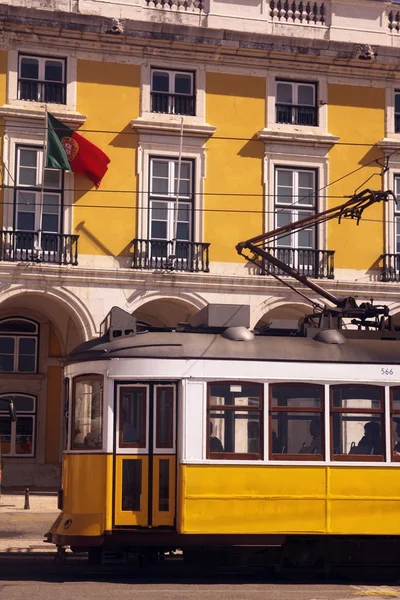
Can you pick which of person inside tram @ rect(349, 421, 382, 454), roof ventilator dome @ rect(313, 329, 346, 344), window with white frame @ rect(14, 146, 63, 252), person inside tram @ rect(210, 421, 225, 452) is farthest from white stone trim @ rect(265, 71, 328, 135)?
person inside tram @ rect(210, 421, 225, 452)

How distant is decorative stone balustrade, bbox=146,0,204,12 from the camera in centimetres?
2847

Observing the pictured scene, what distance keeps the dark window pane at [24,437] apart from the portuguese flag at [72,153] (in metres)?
7.36

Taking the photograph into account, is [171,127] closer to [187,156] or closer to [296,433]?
[187,156]

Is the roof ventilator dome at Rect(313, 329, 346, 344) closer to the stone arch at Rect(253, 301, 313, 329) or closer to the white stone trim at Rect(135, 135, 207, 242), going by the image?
the stone arch at Rect(253, 301, 313, 329)

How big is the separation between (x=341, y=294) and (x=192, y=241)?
13.3 ft

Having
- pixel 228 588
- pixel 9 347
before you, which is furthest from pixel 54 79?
pixel 228 588

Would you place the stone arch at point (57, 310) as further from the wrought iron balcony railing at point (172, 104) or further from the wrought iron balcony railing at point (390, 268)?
the wrought iron balcony railing at point (390, 268)

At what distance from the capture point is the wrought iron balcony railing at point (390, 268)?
96.7 ft

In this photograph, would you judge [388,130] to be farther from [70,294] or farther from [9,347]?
[9,347]

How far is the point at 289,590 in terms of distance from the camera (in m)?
13.0

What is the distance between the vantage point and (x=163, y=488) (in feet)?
45.1

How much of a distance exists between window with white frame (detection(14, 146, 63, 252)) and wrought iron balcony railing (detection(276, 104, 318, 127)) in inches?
242

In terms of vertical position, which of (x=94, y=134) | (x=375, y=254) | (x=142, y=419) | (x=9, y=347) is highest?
(x=94, y=134)

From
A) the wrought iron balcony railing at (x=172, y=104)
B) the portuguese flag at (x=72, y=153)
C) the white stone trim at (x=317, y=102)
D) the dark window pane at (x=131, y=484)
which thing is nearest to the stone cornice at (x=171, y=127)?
the wrought iron balcony railing at (x=172, y=104)
